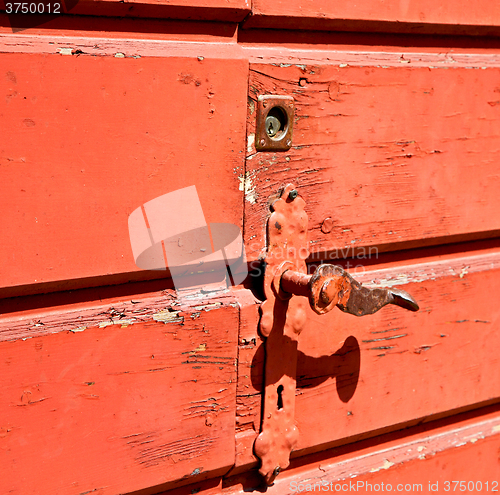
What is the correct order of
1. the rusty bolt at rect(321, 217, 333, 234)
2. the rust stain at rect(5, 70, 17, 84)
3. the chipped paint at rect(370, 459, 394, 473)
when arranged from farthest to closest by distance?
the chipped paint at rect(370, 459, 394, 473), the rusty bolt at rect(321, 217, 333, 234), the rust stain at rect(5, 70, 17, 84)

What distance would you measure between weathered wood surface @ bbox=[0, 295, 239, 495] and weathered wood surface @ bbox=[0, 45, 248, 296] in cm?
8

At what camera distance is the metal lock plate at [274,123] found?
2.10 ft

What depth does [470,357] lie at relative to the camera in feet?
3.03

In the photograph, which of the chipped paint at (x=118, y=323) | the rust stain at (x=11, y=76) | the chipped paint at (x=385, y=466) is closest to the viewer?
the rust stain at (x=11, y=76)

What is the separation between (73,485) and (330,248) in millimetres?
464

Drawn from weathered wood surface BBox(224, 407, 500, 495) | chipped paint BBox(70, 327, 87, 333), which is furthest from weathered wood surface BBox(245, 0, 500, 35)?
weathered wood surface BBox(224, 407, 500, 495)

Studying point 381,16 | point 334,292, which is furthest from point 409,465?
point 381,16

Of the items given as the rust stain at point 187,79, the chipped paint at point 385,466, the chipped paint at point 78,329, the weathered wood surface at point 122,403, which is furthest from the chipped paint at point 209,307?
the chipped paint at point 385,466

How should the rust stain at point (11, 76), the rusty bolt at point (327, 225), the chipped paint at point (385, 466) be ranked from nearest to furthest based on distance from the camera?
the rust stain at point (11, 76) → the rusty bolt at point (327, 225) → the chipped paint at point (385, 466)

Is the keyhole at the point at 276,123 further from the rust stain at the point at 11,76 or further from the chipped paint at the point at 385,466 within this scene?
the chipped paint at the point at 385,466

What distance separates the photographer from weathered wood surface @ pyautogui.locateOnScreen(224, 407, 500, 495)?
0.82 meters

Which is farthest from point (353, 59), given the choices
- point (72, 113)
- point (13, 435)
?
point (13, 435)

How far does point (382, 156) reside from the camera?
2.45 feet

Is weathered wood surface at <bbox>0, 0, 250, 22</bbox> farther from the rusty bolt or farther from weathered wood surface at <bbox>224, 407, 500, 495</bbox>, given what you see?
weathered wood surface at <bbox>224, 407, 500, 495</bbox>
